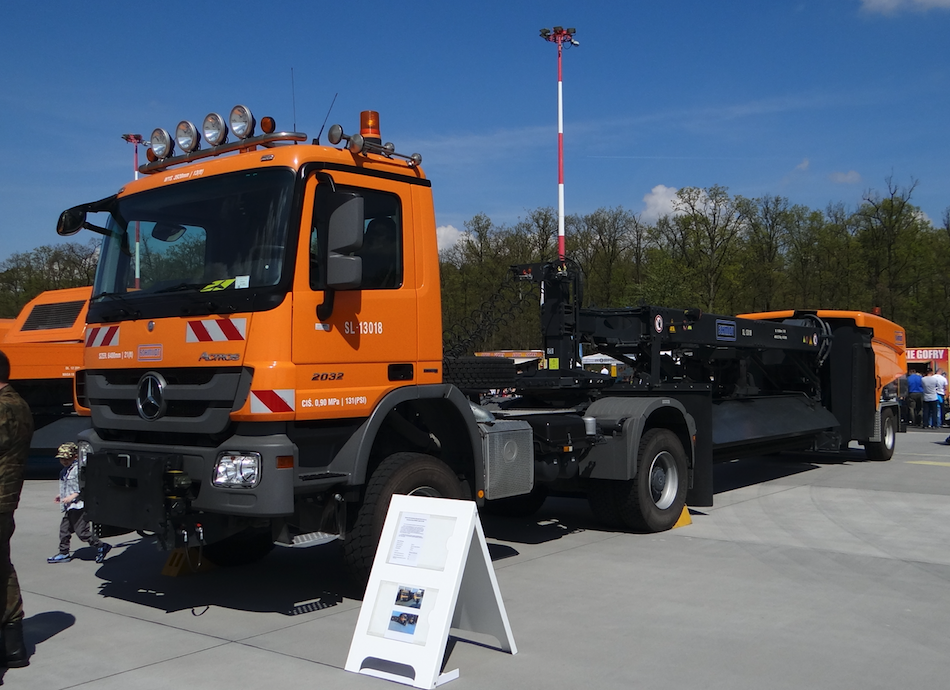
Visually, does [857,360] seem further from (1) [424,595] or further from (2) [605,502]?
(1) [424,595]

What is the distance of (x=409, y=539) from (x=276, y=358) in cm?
137

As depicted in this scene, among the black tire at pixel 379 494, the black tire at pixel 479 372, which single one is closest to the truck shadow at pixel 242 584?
the black tire at pixel 379 494

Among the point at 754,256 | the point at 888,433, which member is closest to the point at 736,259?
the point at 754,256

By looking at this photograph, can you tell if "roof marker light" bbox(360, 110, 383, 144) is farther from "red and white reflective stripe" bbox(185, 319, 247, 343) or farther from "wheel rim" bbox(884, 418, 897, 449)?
"wheel rim" bbox(884, 418, 897, 449)

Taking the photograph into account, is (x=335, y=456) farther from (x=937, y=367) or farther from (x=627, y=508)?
(x=937, y=367)

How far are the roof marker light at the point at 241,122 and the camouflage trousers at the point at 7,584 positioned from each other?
2.91 m

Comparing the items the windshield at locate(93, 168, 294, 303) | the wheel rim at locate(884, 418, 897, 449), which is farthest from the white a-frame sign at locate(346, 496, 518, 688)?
the wheel rim at locate(884, 418, 897, 449)

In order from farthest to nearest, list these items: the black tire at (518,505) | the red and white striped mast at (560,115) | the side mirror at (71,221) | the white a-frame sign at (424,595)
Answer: the red and white striped mast at (560,115), the black tire at (518,505), the side mirror at (71,221), the white a-frame sign at (424,595)

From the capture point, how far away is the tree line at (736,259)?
36562 millimetres

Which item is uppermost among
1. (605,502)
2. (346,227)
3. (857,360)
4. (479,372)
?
(346,227)

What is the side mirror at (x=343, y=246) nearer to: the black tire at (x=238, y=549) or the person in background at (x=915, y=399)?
the black tire at (x=238, y=549)

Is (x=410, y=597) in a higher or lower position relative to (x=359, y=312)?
lower

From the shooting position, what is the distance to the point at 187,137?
6.51m

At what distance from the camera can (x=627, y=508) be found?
8.59 m
